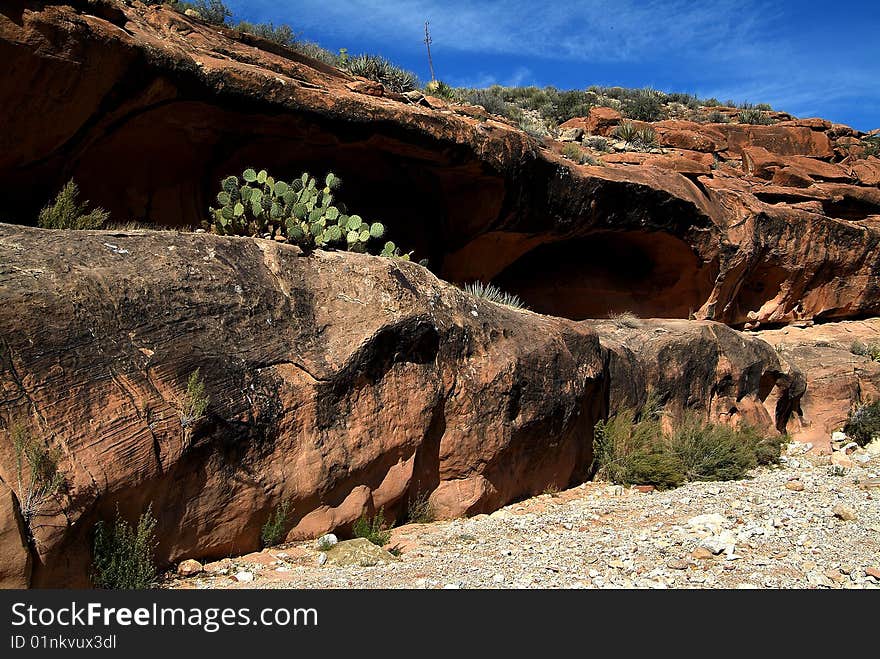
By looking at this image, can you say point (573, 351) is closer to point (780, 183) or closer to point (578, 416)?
point (578, 416)

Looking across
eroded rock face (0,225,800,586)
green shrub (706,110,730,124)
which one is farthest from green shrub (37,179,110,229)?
green shrub (706,110,730,124)

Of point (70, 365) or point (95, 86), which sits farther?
point (95, 86)

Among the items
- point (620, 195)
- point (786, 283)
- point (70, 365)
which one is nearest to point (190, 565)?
point (70, 365)

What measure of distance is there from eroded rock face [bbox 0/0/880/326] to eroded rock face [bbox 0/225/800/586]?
169cm

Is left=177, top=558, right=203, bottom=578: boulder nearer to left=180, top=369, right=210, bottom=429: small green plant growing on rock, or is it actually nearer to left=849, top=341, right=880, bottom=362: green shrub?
left=180, top=369, right=210, bottom=429: small green plant growing on rock

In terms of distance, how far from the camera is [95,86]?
18.7ft

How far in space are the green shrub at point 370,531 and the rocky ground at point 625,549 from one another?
4.5 inches

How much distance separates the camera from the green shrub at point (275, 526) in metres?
4.77

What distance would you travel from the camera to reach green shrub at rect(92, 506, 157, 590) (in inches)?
152

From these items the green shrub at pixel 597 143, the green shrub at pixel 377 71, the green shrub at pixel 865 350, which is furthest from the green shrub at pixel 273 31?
the green shrub at pixel 865 350

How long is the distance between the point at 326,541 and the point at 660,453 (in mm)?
4238

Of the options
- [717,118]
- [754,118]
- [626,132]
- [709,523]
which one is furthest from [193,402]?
[717,118]

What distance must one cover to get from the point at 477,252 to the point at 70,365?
6.43 meters

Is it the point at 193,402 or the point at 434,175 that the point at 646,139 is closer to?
the point at 434,175
